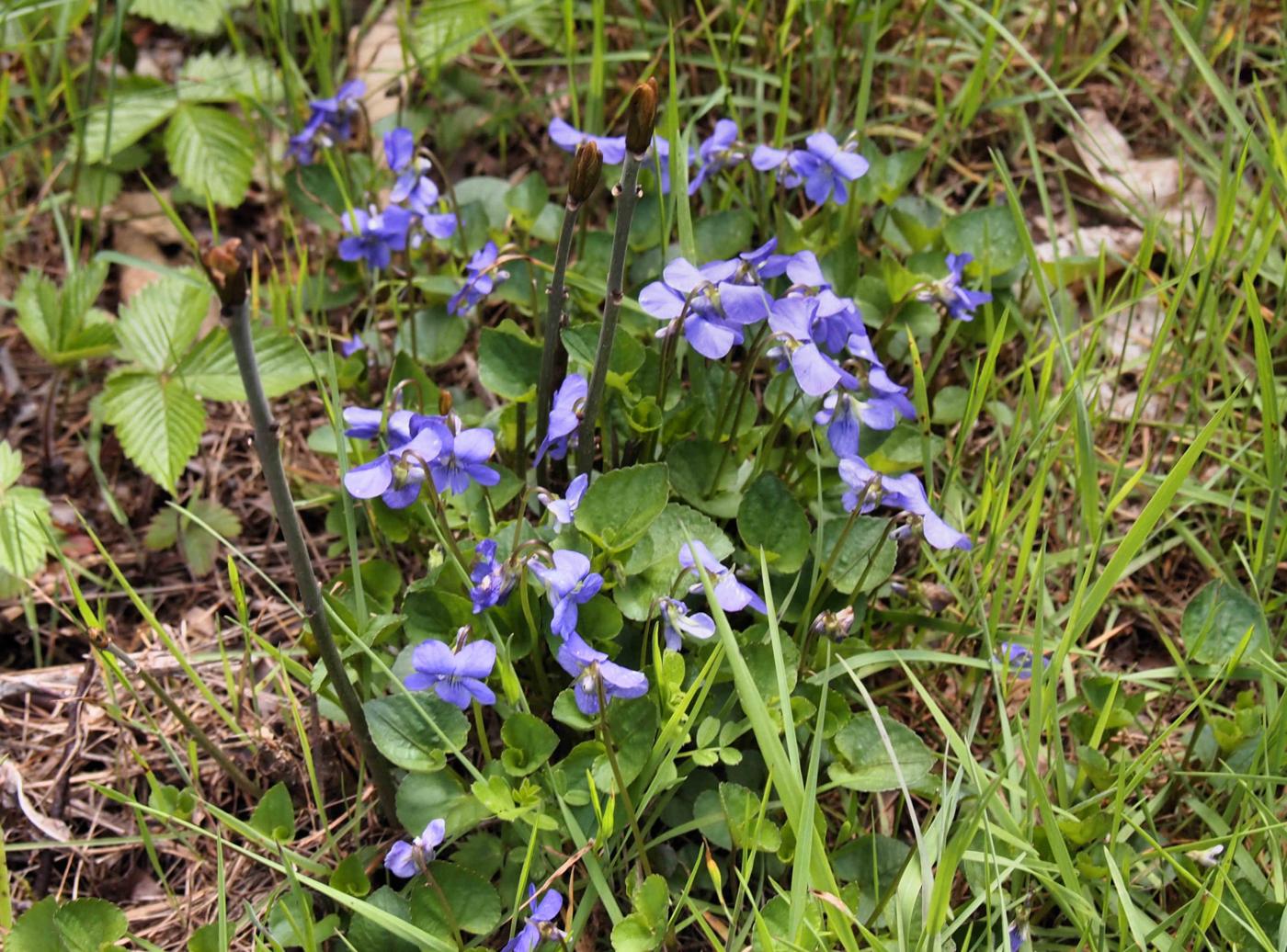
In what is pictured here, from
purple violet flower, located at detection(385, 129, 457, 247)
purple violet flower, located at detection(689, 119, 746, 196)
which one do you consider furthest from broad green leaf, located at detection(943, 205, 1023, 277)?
purple violet flower, located at detection(385, 129, 457, 247)

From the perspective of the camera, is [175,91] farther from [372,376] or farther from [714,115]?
[714,115]

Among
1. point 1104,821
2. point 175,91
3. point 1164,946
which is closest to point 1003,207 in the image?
point 1104,821

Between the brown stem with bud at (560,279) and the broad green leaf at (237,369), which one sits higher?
the brown stem with bud at (560,279)

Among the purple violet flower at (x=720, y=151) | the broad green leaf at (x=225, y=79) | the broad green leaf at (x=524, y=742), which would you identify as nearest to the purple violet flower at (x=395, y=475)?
the broad green leaf at (x=524, y=742)

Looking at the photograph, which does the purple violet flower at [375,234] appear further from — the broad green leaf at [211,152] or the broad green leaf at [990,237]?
the broad green leaf at [990,237]

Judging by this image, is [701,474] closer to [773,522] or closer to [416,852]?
[773,522]

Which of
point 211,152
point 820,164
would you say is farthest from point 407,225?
point 820,164
